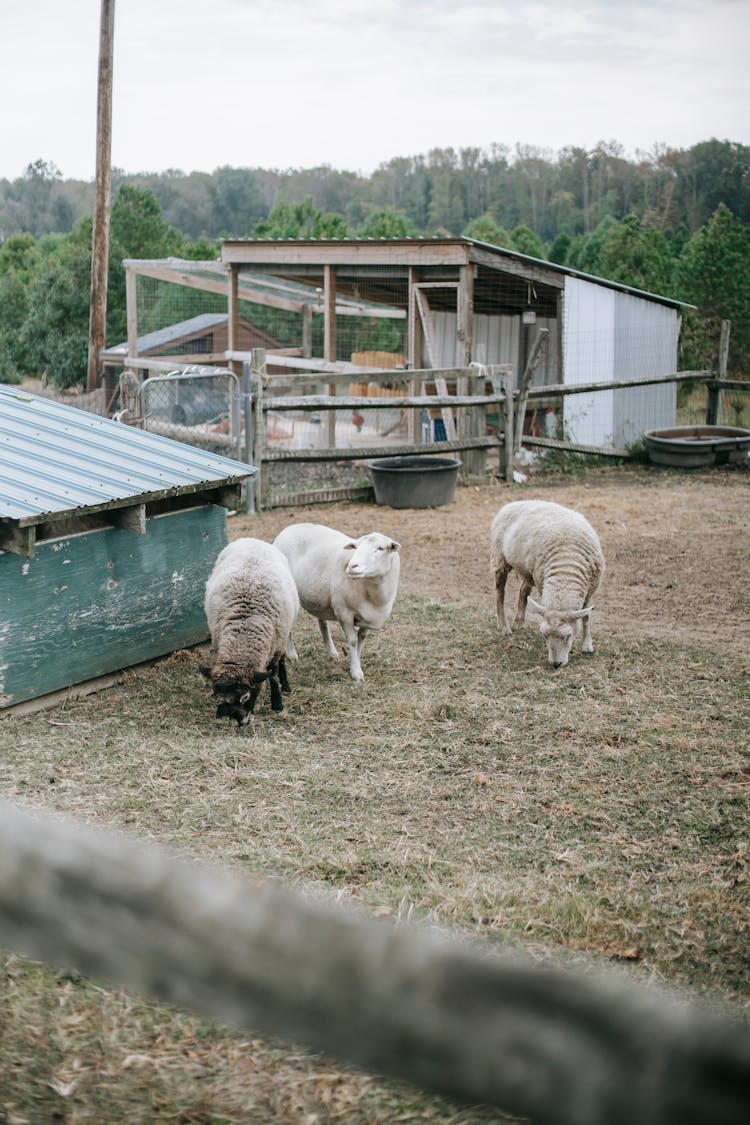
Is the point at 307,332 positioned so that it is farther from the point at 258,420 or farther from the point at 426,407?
the point at 258,420

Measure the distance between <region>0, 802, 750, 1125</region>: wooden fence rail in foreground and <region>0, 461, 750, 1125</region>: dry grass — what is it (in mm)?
1365

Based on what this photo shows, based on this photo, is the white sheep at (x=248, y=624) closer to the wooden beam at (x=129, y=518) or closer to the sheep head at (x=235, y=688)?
the sheep head at (x=235, y=688)

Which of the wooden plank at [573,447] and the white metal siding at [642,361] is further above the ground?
the white metal siding at [642,361]

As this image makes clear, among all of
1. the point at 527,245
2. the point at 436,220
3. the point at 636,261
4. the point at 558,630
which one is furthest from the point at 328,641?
the point at 436,220

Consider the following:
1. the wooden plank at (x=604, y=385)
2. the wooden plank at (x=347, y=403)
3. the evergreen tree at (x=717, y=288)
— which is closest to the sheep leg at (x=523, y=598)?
the wooden plank at (x=347, y=403)

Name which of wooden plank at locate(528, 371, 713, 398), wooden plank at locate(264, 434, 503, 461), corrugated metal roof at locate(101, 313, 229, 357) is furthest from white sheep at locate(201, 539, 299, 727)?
corrugated metal roof at locate(101, 313, 229, 357)

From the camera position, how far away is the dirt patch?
8297 millimetres

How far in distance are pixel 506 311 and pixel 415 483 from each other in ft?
27.0

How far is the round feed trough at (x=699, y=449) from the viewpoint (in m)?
15.5

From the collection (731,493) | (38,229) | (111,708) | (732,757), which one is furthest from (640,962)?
(38,229)

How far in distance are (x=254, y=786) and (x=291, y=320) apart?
25220mm

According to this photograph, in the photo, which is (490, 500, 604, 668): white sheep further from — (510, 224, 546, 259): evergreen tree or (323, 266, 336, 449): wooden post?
(510, 224, 546, 259): evergreen tree

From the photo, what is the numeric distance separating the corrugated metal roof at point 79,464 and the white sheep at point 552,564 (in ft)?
6.65

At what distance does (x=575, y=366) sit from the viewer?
1736cm
